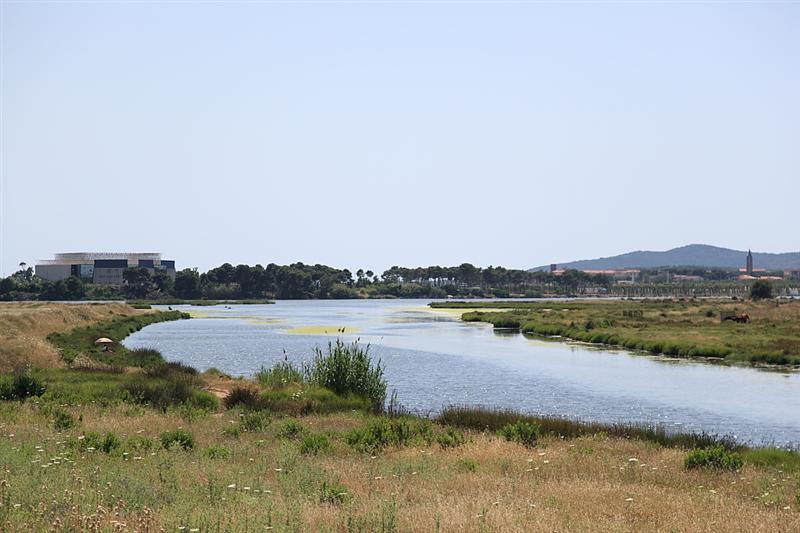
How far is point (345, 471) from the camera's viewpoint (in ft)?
48.8

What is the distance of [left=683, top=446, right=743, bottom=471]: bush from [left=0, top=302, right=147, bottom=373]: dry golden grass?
29.3 m

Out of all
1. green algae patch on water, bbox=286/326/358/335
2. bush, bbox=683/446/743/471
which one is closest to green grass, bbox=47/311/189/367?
green algae patch on water, bbox=286/326/358/335

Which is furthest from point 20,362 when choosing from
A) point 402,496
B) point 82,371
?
point 402,496

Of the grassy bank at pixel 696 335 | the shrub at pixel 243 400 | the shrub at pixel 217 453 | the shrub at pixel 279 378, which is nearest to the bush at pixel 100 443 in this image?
the shrub at pixel 217 453

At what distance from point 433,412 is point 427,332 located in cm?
5860

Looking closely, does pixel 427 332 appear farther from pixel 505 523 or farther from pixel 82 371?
pixel 505 523

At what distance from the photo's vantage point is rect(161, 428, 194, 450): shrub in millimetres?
17453

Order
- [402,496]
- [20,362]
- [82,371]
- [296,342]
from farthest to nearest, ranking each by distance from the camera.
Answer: [296,342] → [20,362] → [82,371] → [402,496]

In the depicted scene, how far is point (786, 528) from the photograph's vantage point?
11266 millimetres

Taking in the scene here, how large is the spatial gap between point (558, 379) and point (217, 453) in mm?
31067

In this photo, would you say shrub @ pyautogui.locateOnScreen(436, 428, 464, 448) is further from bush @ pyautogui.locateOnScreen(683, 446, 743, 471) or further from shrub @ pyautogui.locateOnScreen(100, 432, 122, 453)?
shrub @ pyautogui.locateOnScreen(100, 432, 122, 453)

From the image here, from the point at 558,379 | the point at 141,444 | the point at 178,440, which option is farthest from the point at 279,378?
the point at 558,379

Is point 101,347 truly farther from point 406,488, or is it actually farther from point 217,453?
point 406,488

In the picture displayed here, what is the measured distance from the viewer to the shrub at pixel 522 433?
2051 cm
